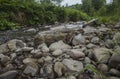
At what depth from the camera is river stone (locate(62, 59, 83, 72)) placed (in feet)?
10.5

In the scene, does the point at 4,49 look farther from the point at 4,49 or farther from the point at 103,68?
the point at 103,68

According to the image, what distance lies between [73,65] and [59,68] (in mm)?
257

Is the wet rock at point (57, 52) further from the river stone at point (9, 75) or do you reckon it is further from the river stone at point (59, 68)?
the river stone at point (9, 75)

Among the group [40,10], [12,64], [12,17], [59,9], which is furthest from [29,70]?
[59,9]

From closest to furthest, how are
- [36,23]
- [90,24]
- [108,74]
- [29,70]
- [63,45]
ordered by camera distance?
[108,74]
[29,70]
[63,45]
[90,24]
[36,23]

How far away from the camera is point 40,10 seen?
57.3 feet

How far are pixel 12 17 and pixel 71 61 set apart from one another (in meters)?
11.3

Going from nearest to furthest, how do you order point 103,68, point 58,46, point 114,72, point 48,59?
1. point 114,72
2. point 103,68
3. point 48,59
4. point 58,46

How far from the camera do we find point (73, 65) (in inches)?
130

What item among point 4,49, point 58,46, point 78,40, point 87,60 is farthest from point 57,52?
point 4,49

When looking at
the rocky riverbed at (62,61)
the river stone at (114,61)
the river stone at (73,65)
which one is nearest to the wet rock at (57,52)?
the rocky riverbed at (62,61)

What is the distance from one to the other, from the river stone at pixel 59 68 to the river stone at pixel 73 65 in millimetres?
72

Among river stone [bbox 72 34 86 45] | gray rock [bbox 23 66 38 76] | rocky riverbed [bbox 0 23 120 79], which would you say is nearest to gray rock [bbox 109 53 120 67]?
rocky riverbed [bbox 0 23 120 79]

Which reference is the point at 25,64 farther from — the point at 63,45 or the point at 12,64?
the point at 63,45
